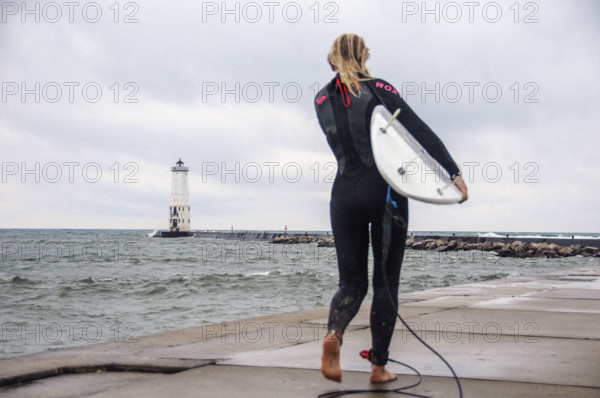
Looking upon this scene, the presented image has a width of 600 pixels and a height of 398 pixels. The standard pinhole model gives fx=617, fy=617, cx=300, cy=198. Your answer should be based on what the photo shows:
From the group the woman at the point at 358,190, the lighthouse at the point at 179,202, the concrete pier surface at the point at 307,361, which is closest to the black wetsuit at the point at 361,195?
the woman at the point at 358,190

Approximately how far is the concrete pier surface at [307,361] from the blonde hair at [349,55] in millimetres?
1534

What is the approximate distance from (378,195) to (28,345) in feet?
19.1

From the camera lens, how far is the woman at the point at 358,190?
9.33ft

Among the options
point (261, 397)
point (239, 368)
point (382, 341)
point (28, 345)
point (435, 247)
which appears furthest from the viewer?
point (435, 247)

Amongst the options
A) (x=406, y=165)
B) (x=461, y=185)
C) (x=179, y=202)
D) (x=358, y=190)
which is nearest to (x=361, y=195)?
(x=358, y=190)

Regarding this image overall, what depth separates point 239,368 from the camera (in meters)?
3.53

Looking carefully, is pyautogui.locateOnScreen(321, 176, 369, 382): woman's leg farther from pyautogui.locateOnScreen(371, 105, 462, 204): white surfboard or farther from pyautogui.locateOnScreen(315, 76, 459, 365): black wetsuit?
pyautogui.locateOnScreen(371, 105, 462, 204): white surfboard

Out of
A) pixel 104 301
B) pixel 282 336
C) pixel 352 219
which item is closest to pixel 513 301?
pixel 282 336

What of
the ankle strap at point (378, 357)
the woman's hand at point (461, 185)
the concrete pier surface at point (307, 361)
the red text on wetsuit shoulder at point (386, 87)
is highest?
the red text on wetsuit shoulder at point (386, 87)

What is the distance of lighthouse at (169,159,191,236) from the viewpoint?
7619cm

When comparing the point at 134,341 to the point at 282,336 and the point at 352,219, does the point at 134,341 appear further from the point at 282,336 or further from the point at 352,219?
the point at 352,219

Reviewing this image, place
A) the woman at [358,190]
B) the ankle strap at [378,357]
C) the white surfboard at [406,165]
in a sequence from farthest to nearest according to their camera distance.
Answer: the ankle strap at [378,357], the woman at [358,190], the white surfboard at [406,165]

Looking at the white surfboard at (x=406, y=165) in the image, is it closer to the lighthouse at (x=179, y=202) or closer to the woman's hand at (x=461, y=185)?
the woman's hand at (x=461, y=185)

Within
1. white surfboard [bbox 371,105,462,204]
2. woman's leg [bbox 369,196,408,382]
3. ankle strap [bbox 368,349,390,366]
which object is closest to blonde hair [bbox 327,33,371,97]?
white surfboard [bbox 371,105,462,204]
